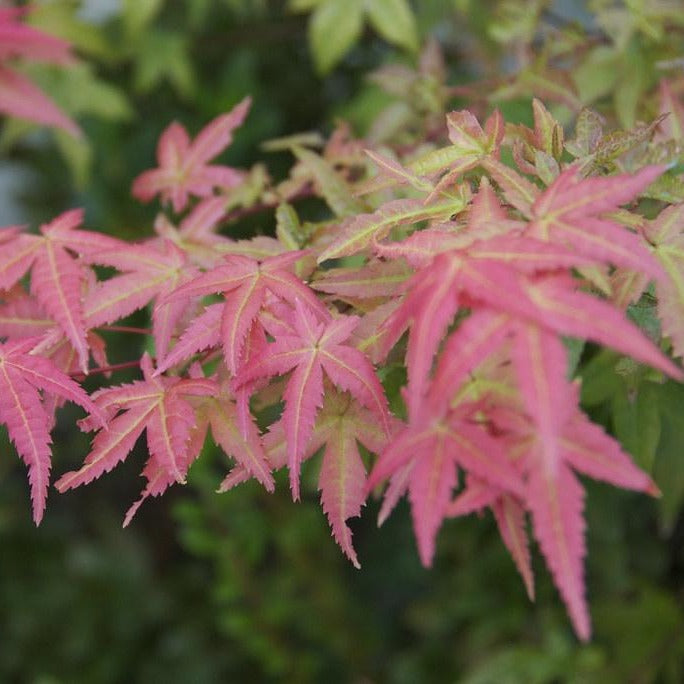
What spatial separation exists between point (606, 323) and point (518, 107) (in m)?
0.71

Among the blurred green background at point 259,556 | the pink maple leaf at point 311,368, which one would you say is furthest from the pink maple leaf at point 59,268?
the blurred green background at point 259,556

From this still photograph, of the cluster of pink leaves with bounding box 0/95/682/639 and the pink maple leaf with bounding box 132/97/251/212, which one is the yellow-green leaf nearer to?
the pink maple leaf with bounding box 132/97/251/212

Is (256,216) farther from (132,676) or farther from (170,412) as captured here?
(170,412)

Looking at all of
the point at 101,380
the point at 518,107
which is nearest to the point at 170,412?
the point at 518,107

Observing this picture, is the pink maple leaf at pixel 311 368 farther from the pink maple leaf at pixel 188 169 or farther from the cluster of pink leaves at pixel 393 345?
the pink maple leaf at pixel 188 169

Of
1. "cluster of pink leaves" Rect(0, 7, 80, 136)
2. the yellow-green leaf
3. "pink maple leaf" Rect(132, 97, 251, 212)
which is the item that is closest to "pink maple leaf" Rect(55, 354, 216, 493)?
"cluster of pink leaves" Rect(0, 7, 80, 136)

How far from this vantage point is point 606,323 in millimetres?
530

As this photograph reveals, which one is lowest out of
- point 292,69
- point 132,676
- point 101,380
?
point 132,676

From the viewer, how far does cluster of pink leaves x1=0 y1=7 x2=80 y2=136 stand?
0.85m

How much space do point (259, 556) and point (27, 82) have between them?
128cm

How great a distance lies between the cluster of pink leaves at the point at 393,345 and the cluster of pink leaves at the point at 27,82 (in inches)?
3.9

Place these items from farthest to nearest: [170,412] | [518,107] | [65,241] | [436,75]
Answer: [436,75] → [518,107] → [65,241] → [170,412]

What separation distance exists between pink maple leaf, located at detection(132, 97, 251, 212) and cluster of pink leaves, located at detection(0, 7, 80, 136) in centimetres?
17

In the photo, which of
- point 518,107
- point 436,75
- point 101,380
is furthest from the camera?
point 101,380
